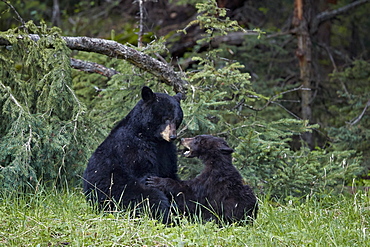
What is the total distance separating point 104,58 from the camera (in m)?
7.52

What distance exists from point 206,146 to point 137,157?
0.71 metres

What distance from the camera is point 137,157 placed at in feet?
15.1

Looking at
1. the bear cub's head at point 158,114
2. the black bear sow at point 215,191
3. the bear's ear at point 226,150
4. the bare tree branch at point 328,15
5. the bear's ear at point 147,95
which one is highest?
the bare tree branch at point 328,15

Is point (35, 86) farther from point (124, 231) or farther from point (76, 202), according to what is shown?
point (124, 231)

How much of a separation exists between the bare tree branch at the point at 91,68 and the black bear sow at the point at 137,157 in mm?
2196

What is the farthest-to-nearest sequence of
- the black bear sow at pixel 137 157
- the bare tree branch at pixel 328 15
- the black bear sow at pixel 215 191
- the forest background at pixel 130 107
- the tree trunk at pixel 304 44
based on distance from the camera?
the bare tree branch at pixel 328 15, the tree trunk at pixel 304 44, the forest background at pixel 130 107, the black bear sow at pixel 137 157, the black bear sow at pixel 215 191

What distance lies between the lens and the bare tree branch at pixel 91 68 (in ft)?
22.0

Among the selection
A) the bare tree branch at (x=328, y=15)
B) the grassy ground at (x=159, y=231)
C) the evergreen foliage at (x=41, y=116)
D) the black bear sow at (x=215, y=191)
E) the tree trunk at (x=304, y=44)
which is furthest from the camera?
the bare tree branch at (x=328, y=15)

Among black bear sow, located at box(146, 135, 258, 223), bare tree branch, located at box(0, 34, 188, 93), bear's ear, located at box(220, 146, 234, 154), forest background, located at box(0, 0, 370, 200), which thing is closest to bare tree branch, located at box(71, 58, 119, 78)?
forest background, located at box(0, 0, 370, 200)

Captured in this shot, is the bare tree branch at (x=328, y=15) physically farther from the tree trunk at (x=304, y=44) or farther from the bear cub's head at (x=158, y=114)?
the bear cub's head at (x=158, y=114)

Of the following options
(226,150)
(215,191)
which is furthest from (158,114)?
(215,191)

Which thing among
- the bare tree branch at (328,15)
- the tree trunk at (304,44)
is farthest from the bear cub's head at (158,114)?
the bare tree branch at (328,15)

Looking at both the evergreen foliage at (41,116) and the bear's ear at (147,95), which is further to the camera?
the evergreen foliage at (41,116)

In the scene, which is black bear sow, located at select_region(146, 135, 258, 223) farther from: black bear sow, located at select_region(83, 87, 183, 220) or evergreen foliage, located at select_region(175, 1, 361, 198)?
evergreen foliage, located at select_region(175, 1, 361, 198)
